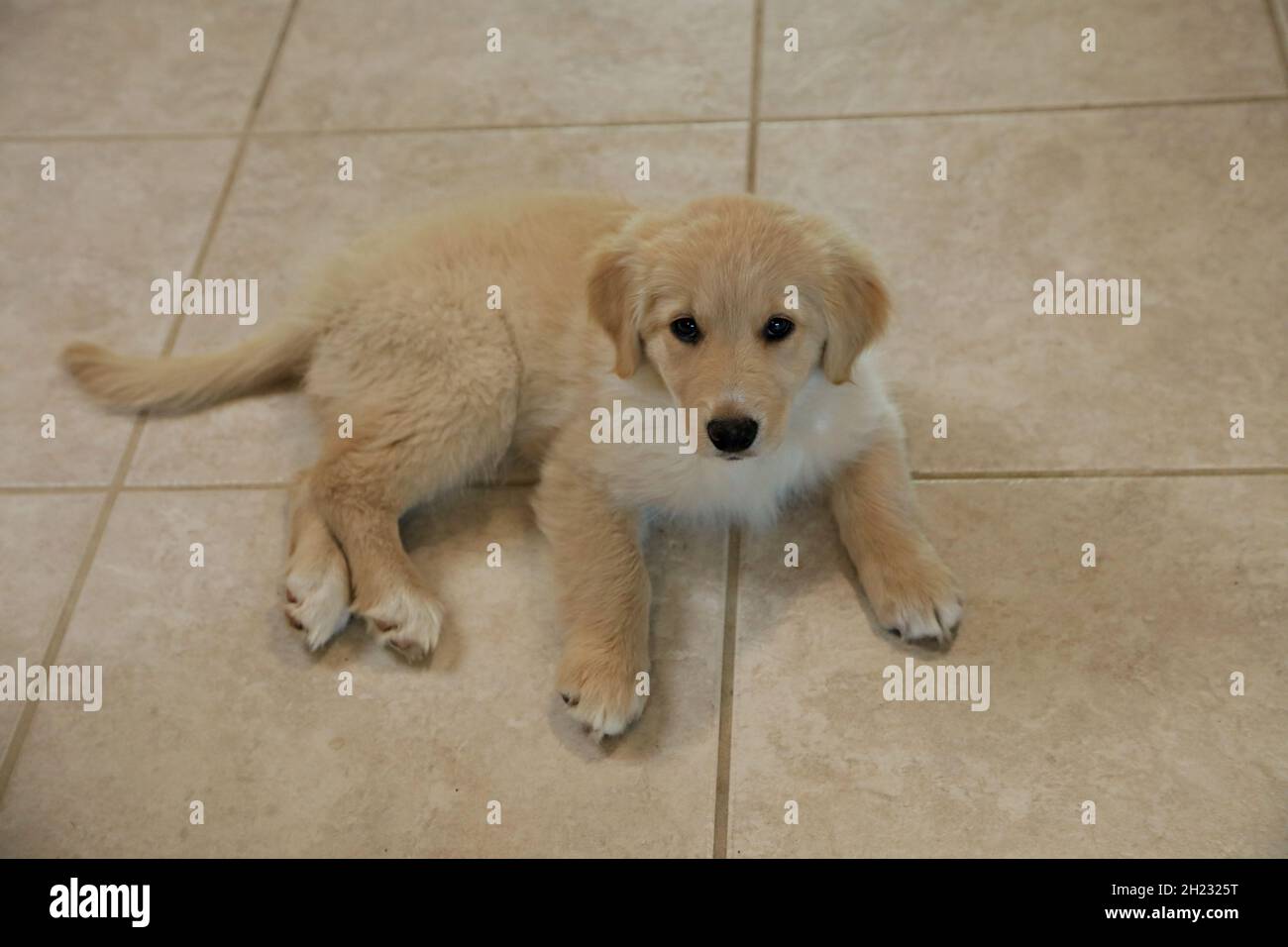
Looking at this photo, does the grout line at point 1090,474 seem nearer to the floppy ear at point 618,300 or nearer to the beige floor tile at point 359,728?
the beige floor tile at point 359,728

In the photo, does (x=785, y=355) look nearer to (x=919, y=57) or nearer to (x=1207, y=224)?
(x=1207, y=224)

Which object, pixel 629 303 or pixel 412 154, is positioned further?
pixel 412 154

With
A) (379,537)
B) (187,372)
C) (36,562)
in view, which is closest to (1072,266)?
(379,537)

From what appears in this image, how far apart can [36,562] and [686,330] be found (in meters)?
1.26

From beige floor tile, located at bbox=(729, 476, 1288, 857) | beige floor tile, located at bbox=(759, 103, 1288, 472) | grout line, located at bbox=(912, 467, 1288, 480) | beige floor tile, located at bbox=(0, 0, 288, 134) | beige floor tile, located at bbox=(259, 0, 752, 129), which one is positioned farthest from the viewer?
beige floor tile, located at bbox=(0, 0, 288, 134)

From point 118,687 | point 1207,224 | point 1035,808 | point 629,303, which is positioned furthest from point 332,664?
point 1207,224

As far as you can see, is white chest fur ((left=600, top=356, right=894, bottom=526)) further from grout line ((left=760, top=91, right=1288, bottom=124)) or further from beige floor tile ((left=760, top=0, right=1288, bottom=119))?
beige floor tile ((left=760, top=0, right=1288, bottom=119))

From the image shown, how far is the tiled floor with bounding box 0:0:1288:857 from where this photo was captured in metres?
1.81

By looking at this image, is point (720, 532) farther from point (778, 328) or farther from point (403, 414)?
point (403, 414)

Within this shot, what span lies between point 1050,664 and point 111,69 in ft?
9.06

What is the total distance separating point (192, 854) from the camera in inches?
71.5

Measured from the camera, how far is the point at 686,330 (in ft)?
6.05

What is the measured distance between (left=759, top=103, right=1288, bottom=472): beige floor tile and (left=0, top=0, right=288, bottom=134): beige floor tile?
141 centimetres

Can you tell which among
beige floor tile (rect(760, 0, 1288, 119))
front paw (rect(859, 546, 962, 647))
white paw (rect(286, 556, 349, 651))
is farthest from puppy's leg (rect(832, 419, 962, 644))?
→ beige floor tile (rect(760, 0, 1288, 119))
